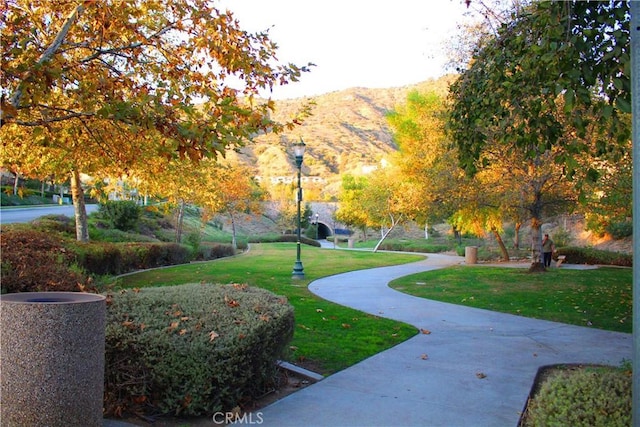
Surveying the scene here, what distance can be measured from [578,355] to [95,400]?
6.29m

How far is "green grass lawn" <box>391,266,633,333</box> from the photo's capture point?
1107 centimetres

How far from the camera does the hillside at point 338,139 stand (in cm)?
13538

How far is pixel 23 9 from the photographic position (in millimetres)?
7945

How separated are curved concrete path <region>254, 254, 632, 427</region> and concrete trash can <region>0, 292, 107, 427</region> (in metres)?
1.74

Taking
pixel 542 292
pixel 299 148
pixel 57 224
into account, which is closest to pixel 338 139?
pixel 57 224

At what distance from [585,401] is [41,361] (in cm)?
374

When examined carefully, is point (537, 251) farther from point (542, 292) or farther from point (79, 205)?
point (79, 205)

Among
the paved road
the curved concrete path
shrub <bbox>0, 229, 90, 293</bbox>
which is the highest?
shrub <bbox>0, 229, 90, 293</bbox>

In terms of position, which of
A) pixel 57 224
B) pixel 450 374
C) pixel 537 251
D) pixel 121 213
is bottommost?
pixel 450 374

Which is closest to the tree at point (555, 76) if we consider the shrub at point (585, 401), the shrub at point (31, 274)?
the shrub at point (585, 401)

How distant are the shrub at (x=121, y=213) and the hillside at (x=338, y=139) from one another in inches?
3665

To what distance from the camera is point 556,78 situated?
491 centimetres

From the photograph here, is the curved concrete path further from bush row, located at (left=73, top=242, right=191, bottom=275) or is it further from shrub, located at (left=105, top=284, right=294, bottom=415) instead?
bush row, located at (left=73, top=242, right=191, bottom=275)

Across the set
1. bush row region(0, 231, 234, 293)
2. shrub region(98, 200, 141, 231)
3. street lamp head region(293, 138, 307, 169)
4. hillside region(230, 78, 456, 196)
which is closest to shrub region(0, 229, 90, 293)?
bush row region(0, 231, 234, 293)
